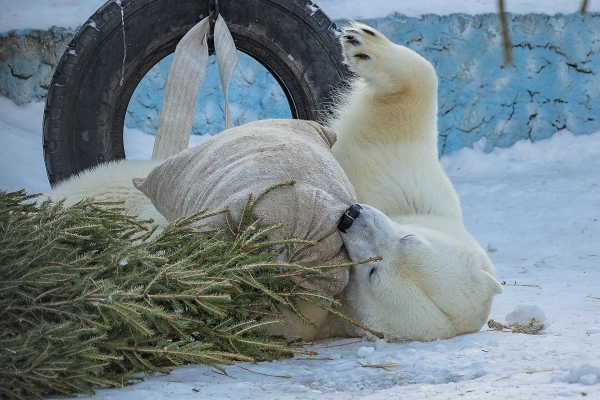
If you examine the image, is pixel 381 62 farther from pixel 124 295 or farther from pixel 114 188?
pixel 124 295

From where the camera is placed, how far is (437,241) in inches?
96.4

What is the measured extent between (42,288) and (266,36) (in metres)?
2.70

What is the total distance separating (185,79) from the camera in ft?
13.8

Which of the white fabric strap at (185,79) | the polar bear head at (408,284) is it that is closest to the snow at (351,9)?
the white fabric strap at (185,79)

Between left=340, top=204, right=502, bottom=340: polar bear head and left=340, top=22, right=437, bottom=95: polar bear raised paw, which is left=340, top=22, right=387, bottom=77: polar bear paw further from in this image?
left=340, top=204, right=502, bottom=340: polar bear head

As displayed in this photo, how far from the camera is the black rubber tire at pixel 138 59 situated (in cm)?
405

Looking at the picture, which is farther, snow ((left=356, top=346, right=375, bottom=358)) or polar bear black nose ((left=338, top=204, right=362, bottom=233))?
polar bear black nose ((left=338, top=204, right=362, bottom=233))

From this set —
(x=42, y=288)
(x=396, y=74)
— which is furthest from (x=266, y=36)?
(x=42, y=288)

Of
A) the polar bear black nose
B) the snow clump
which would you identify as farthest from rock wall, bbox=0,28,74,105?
the snow clump

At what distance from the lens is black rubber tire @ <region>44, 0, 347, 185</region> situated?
4051 mm

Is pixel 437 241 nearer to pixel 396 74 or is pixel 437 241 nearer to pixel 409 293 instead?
pixel 409 293

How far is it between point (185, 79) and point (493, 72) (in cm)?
503

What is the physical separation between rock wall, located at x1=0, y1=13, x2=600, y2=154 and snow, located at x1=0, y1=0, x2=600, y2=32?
0.11 m

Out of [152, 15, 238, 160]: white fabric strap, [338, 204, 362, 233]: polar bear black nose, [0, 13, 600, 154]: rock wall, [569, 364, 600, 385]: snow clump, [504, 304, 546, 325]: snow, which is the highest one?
[0, 13, 600, 154]: rock wall
